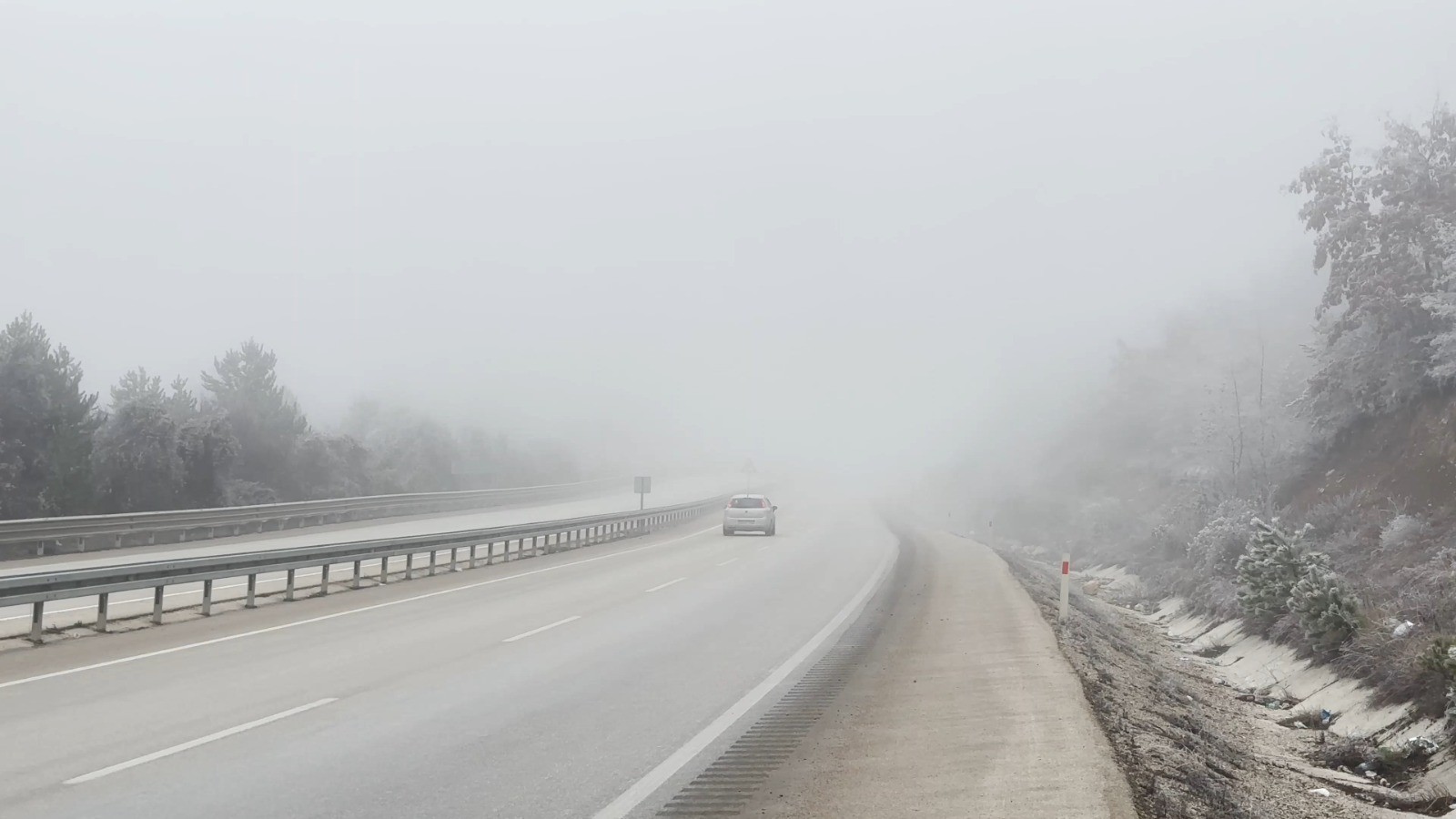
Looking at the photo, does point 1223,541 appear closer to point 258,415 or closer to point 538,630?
point 538,630

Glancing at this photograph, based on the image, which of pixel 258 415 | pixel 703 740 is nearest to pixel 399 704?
pixel 703 740

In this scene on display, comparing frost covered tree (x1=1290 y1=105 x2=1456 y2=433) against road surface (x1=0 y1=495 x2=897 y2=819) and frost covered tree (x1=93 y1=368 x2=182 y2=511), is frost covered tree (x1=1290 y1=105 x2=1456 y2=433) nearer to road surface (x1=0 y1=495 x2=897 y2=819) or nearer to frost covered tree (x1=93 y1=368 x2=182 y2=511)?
road surface (x1=0 y1=495 x2=897 y2=819)

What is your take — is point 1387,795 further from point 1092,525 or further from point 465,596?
point 1092,525

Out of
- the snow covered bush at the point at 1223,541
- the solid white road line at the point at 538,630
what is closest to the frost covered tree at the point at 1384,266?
the snow covered bush at the point at 1223,541

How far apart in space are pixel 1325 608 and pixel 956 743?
7.43 m

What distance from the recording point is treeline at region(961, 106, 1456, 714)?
1260 cm

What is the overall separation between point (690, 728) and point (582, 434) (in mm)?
124320

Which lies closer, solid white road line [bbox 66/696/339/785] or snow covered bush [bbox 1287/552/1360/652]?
solid white road line [bbox 66/696/339/785]

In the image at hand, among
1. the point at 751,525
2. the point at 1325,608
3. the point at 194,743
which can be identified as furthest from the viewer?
the point at 751,525

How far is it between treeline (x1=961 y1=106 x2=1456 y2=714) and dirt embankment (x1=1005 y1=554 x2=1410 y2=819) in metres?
1.23

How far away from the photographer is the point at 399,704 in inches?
347

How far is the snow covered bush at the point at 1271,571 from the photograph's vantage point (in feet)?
48.5

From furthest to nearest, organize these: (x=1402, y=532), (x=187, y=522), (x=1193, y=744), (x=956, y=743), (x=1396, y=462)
Answer: (x=187, y=522) → (x=1396, y=462) → (x=1402, y=532) → (x=1193, y=744) → (x=956, y=743)

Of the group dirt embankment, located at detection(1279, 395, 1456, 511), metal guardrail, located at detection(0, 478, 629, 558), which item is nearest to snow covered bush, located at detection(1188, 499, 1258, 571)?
dirt embankment, located at detection(1279, 395, 1456, 511)
